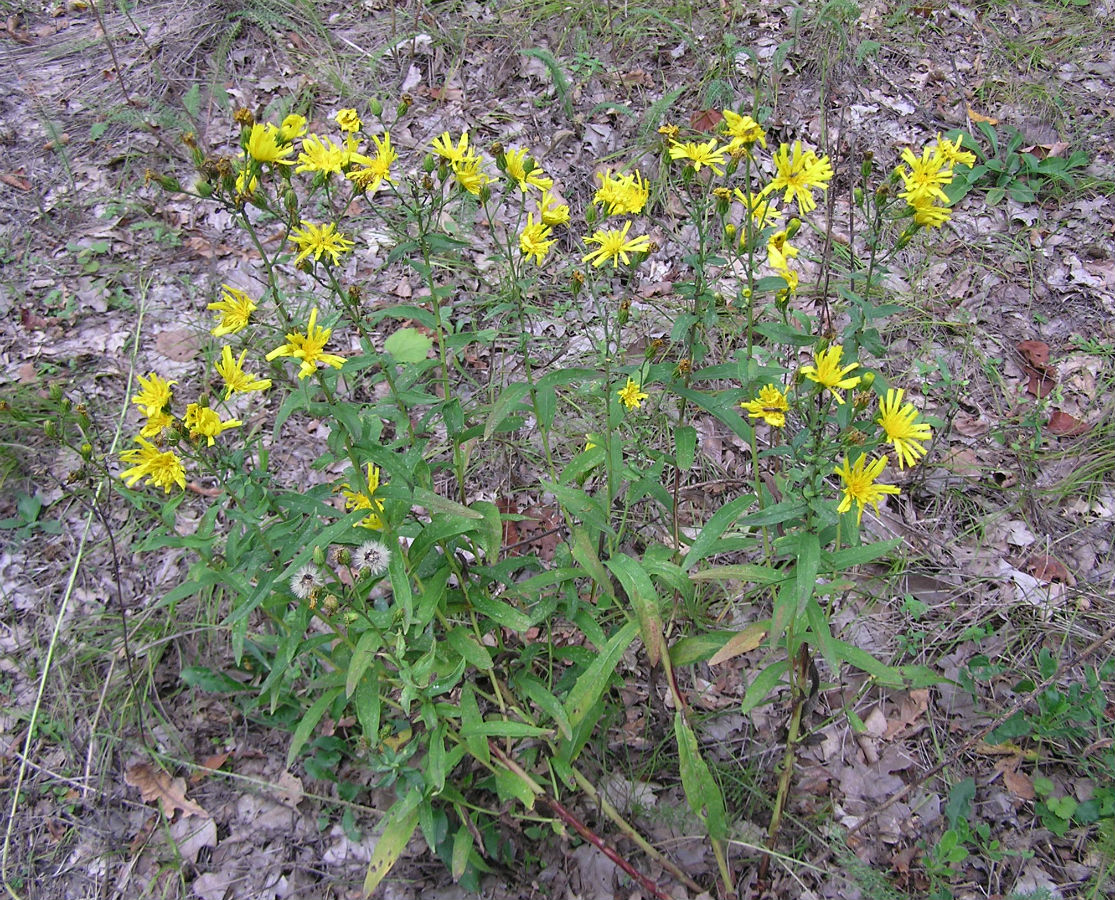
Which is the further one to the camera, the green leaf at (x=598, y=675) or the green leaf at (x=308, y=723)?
the green leaf at (x=308, y=723)

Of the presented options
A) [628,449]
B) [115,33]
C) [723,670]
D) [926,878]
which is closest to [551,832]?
[723,670]

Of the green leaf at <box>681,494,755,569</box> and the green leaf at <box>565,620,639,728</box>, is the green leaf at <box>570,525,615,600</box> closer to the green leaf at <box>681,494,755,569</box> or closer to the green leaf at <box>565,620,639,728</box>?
the green leaf at <box>565,620,639,728</box>

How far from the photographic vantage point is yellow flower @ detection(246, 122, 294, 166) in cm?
186

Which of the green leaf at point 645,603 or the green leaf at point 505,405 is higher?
the green leaf at point 505,405

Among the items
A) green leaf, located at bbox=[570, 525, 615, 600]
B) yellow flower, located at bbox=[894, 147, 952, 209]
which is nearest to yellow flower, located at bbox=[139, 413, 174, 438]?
green leaf, located at bbox=[570, 525, 615, 600]

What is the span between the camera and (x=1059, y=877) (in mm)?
2135

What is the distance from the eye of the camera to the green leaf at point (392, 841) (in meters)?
2.07

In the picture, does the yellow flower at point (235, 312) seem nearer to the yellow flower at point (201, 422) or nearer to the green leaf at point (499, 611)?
the yellow flower at point (201, 422)

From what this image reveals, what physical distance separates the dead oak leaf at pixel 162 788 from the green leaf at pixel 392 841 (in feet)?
2.55

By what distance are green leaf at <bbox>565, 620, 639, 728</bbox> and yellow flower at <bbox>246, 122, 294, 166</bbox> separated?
1465 millimetres

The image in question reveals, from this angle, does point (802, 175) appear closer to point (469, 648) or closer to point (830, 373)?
point (830, 373)

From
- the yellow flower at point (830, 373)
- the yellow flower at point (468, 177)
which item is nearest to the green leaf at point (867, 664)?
the yellow flower at point (830, 373)

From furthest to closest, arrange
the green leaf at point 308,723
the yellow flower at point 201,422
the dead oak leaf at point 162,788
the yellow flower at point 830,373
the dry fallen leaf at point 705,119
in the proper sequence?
the dry fallen leaf at point 705,119
the dead oak leaf at point 162,788
the green leaf at point 308,723
the yellow flower at point 201,422
the yellow flower at point 830,373

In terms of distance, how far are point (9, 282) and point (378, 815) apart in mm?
3069
